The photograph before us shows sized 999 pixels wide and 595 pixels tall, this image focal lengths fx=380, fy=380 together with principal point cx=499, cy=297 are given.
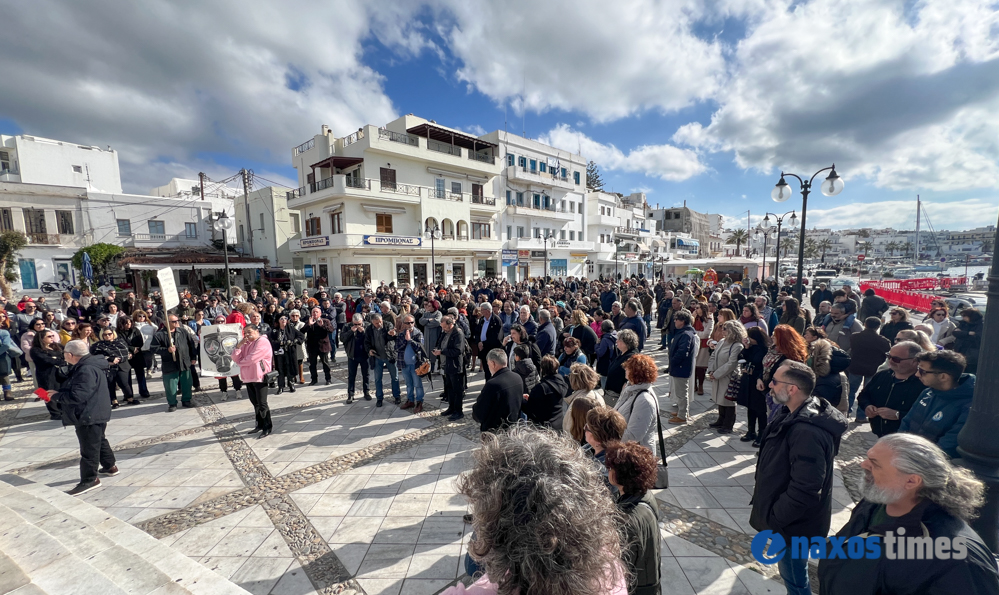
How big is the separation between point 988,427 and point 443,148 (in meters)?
29.9

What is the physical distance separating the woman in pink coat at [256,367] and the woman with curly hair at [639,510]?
5.68 metres

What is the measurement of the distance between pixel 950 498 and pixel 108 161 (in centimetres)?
4486

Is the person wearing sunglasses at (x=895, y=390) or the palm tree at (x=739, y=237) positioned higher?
the palm tree at (x=739, y=237)

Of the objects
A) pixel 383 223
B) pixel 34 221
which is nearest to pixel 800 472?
pixel 383 223

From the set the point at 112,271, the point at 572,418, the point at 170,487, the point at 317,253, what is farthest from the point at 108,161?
the point at 572,418

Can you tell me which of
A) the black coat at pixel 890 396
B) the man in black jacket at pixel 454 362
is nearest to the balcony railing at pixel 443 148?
the man in black jacket at pixel 454 362

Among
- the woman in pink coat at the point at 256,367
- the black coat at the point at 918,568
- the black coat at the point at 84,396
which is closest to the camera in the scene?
the black coat at the point at 918,568

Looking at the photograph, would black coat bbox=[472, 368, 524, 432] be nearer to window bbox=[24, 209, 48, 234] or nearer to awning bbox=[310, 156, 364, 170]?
awning bbox=[310, 156, 364, 170]

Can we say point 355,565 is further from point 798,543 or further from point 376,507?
point 798,543

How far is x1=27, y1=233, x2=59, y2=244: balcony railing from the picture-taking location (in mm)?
22938

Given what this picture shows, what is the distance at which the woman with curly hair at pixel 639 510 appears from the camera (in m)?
1.78

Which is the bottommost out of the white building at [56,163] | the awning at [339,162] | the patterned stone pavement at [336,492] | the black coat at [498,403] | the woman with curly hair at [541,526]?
the patterned stone pavement at [336,492]

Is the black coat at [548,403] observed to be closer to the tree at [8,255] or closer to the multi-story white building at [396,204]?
the multi-story white building at [396,204]

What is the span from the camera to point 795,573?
268cm
